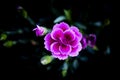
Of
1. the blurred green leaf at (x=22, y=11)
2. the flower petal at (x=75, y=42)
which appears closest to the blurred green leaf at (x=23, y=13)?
the blurred green leaf at (x=22, y=11)

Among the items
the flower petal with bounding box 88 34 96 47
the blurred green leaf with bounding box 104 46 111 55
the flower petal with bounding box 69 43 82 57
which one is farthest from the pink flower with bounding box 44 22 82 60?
the blurred green leaf with bounding box 104 46 111 55

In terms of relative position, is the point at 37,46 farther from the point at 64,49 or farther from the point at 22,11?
the point at 64,49

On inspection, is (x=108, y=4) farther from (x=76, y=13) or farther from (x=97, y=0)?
(x=76, y=13)

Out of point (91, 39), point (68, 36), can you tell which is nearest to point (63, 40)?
A: point (68, 36)

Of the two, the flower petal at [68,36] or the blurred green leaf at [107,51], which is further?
the blurred green leaf at [107,51]

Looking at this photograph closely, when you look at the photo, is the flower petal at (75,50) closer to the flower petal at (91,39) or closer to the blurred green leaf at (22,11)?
the flower petal at (91,39)

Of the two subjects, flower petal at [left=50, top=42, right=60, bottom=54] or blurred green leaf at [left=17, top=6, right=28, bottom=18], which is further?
blurred green leaf at [left=17, top=6, right=28, bottom=18]

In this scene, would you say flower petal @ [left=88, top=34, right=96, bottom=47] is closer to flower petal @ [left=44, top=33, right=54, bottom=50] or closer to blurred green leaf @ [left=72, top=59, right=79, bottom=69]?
blurred green leaf @ [left=72, top=59, right=79, bottom=69]

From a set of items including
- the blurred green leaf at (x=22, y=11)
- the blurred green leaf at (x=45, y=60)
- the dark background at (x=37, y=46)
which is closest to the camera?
the blurred green leaf at (x=45, y=60)
